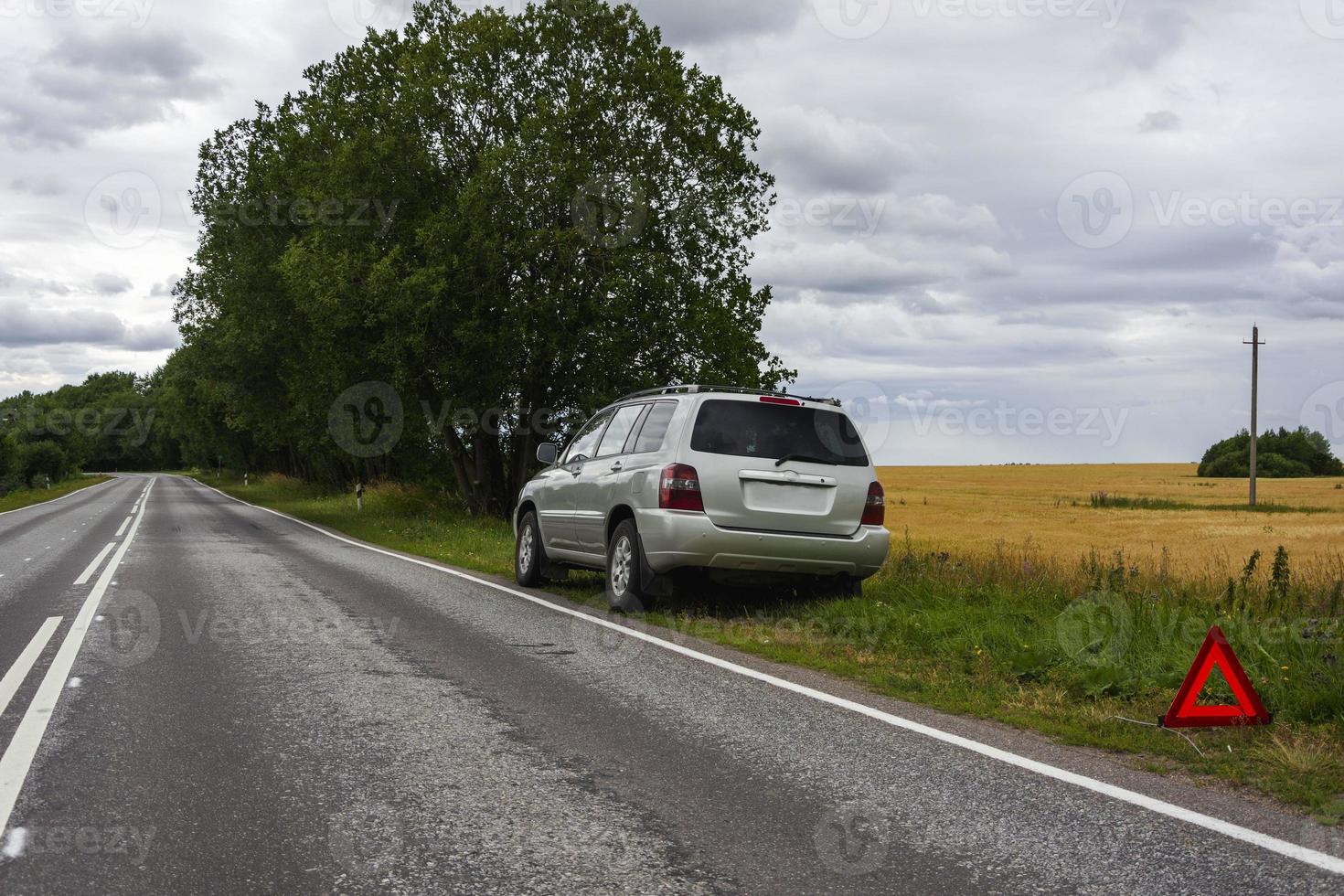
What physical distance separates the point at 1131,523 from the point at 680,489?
135 ft

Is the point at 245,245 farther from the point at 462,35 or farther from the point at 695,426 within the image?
the point at 695,426

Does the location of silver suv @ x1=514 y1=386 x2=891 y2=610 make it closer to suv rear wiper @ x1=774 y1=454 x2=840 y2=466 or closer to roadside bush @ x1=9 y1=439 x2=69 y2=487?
suv rear wiper @ x1=774 y1=454 x2=840 y2=466

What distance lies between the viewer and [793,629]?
8.93 meters

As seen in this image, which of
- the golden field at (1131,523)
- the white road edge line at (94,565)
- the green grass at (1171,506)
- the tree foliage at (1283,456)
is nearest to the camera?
the white road edge line at (94,565)

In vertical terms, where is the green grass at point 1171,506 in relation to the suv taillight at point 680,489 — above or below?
below

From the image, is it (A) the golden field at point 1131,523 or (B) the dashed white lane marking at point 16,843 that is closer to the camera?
(B) the dashed white lane marking at point 16,843

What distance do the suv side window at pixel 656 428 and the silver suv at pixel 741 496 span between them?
0.05 ft

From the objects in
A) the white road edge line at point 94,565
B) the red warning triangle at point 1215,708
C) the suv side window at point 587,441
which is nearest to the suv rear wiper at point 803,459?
the suv side window at point 587,441

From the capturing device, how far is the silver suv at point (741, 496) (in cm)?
892

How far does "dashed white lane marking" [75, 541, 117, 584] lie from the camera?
42.0 feet

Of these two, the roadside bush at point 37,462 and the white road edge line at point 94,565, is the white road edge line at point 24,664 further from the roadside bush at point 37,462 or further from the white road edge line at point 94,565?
the roadside bush at point 37,462

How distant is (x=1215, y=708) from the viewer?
553cm

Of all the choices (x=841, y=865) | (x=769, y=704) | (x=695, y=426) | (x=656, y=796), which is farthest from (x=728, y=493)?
(x=841, y=865)

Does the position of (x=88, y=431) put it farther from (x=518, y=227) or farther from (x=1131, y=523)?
(x=518, y=227)
